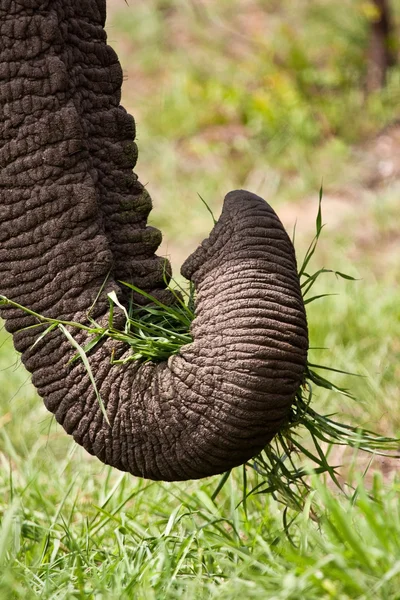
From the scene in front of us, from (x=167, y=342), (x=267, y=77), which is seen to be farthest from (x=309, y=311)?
(x=267, y=77)

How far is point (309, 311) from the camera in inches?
196

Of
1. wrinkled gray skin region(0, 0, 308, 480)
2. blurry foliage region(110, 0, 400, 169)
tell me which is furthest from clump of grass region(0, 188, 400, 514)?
blurry foliage region(110, 0, 400, 169)

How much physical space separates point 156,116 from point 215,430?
284 inches

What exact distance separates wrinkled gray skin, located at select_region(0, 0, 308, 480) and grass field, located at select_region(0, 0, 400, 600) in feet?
0.70

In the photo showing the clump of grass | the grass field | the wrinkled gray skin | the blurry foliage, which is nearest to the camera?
the grass field

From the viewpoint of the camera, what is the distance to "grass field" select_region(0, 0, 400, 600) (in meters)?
1.99

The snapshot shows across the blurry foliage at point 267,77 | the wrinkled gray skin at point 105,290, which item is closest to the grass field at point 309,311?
the blurry foliage at point 267,77

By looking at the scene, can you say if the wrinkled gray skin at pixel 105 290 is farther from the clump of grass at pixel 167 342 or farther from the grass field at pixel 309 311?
the grass field at pixel 309 311

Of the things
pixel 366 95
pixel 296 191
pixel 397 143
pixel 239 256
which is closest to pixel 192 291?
pixel 239 256

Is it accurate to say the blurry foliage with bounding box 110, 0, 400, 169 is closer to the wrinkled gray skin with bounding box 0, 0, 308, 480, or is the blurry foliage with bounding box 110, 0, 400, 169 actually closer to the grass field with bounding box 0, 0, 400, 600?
the grass field with bounding box 0, 0, 400, 600

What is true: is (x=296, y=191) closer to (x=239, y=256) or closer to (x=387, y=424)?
(x=387, y=424)

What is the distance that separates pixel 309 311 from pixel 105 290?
281 centimetres

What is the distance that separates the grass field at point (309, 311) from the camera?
199 centimetres

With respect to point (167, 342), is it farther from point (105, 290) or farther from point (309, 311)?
point (309, 311)
